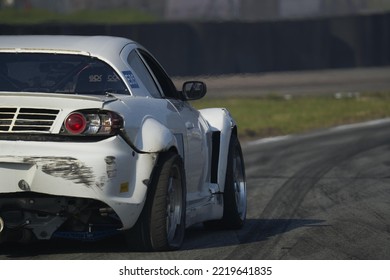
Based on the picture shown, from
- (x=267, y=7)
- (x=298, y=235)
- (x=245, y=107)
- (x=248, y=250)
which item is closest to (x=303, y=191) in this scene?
(x=298, y=235)

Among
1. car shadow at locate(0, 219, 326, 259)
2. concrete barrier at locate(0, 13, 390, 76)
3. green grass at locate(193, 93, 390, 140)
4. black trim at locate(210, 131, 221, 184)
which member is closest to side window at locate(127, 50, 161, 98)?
black trim at locate(210, 131, 221, 184)

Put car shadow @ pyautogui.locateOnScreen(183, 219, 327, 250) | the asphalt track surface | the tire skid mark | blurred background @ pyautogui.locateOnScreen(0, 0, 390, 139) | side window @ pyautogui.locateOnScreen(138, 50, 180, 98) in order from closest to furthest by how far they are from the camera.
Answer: the asphalt track surface → the tire skid mark → car shadow @ pyautogui.locateOnScreen(183, 219, 327, 250) → side window @ pyautogui.locateOnScreen(138, 50, 180, 98) → blurred background @ pyautogui.locateOnScreen(0, 0, 390, 139)

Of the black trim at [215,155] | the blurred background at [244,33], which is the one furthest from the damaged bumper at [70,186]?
the blurred background at [244,33]

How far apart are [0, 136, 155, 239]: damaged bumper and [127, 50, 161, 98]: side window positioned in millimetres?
1073

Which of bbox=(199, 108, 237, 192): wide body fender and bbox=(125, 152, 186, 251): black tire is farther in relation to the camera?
bbox=(199, 108, 237, 192): wide body fender

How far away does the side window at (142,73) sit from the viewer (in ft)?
26.4

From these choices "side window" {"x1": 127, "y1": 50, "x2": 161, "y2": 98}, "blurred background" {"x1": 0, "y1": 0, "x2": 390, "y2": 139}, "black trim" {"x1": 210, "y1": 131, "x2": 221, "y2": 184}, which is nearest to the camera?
"side window" {"x1": 127, "y1": 50, "x2": 161, "y2": 98}

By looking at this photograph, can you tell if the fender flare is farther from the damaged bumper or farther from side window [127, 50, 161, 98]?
side window [127, 50, 161, 98]

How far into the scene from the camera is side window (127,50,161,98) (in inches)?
317

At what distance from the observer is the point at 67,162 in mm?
6715

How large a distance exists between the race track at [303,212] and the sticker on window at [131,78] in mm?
1080

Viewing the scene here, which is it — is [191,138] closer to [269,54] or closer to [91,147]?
[91,147]

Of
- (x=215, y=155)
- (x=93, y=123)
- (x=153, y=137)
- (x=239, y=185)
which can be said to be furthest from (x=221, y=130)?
(x=93, y=123)

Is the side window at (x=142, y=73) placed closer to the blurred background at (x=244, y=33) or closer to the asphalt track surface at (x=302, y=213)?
the asphalt track surface at (x=302, y=213)
